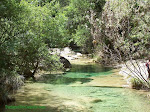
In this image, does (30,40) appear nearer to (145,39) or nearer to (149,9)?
(145,39)

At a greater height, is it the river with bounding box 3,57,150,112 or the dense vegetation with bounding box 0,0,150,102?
the dense vegetation with bounding box 0,0,150,102

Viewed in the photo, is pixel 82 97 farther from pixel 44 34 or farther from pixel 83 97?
pixel 44 34

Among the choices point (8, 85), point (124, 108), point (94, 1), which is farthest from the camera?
point (94, 1)

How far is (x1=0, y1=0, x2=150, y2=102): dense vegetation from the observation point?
8453mm

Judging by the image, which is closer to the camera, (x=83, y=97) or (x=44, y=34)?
(x=83, y=97)

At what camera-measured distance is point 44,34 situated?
53.1 feet

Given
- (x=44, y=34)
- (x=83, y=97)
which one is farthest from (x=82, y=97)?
(x=44, y=34)

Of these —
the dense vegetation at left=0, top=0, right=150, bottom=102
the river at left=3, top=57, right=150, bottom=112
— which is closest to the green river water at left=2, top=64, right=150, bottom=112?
the river at left=3, top=57, right=150, bottom=112

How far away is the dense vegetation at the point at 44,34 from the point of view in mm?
8453

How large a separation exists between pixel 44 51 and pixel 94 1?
18695 mm

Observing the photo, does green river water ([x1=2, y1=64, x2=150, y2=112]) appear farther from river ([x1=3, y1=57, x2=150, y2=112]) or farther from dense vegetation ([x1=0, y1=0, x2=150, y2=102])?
dense vegetation ([x1=0, y1=0, x2=150, y2=102])

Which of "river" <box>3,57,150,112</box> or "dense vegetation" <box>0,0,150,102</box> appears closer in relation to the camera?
"dense vegetation" <box>0,0,150,102</box>

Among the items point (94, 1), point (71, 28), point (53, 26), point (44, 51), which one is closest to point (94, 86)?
point (44, 51)

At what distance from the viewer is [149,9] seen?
665 inches
